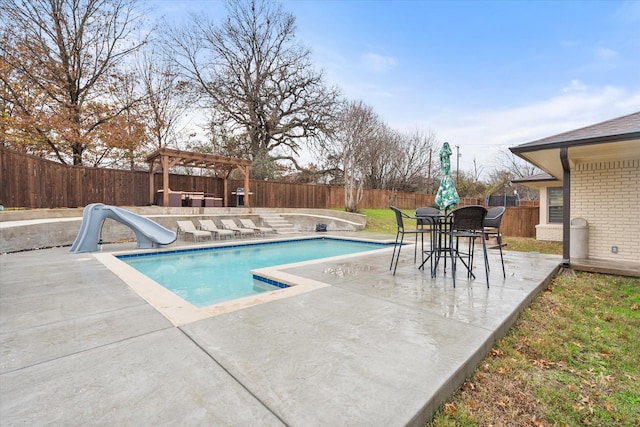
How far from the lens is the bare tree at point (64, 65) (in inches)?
425

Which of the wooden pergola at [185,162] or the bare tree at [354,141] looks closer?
the wooden pergola at [185,162]

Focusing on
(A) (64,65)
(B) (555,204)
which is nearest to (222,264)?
(A) (64,65)

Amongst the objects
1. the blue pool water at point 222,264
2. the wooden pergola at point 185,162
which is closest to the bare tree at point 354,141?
the wooden pergola at point 185,162

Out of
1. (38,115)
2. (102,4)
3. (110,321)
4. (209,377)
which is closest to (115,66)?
(102,4)

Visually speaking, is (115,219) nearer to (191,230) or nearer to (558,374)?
(191,230)

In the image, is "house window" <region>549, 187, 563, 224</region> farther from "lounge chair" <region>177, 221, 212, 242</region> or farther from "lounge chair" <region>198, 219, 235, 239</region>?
"lounge chair" <region>177, 221, 212, 242</region>

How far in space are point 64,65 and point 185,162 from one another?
578cm

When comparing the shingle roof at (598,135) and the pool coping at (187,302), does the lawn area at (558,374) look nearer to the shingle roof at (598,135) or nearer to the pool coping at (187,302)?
the pool coping at (187,302)

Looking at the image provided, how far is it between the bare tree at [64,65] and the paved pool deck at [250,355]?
444 inches

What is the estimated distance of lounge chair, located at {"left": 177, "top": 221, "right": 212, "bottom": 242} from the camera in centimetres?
942

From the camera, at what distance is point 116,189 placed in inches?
470

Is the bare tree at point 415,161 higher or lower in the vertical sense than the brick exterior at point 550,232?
higher

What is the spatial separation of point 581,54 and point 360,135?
9.45 meters

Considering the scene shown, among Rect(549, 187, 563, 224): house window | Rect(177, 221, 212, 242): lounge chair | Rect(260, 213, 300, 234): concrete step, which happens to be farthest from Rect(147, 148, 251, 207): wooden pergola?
Rect(549, 187, 563, 224): house window
